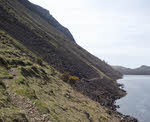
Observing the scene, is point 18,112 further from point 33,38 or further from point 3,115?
point 33,38

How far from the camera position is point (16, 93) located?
20.5 m

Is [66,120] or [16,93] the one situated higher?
[16,93]

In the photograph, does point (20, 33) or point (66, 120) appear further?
point (20, 33)

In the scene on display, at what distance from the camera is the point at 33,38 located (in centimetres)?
8212

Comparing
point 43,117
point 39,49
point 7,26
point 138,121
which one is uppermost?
point 7,26

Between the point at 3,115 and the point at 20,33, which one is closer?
the point at 3,115

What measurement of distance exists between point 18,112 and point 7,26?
220 ft

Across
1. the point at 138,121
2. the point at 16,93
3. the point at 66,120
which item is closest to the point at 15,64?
the point at 16,93

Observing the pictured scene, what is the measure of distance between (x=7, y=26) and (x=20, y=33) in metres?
7.52

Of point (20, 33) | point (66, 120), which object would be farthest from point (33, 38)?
point (66, 120)

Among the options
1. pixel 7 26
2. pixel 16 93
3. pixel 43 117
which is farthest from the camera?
pixel 7 26

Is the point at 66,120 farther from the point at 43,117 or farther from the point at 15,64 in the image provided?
the point at 15,64

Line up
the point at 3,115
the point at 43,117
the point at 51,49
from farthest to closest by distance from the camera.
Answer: the point at 51,49
the point at 43,117
the point at 3,115

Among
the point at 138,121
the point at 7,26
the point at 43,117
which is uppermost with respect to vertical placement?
the point at 7,26
